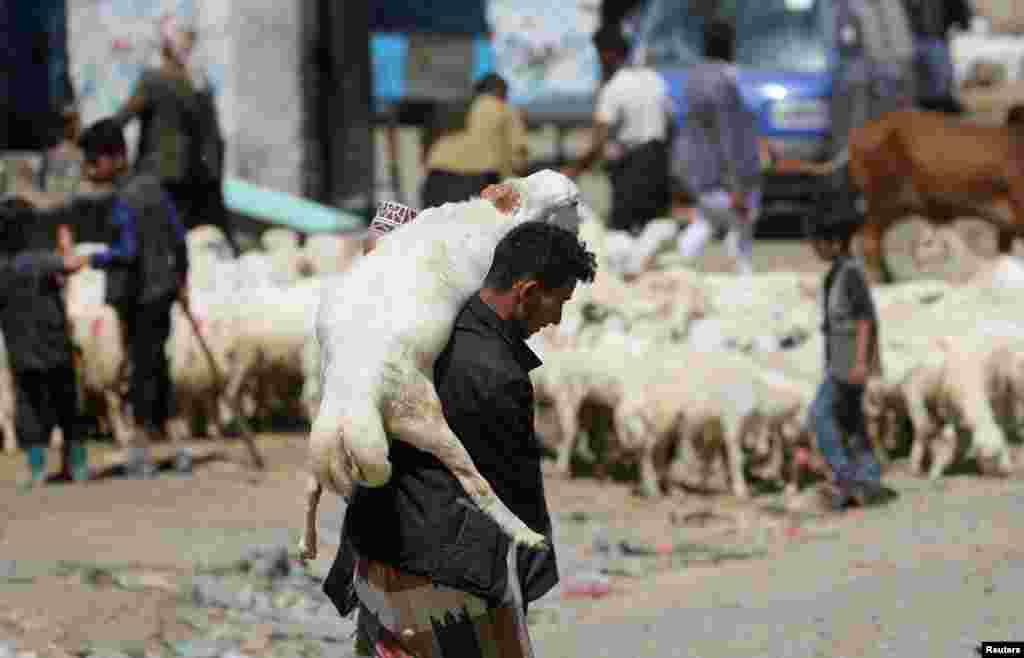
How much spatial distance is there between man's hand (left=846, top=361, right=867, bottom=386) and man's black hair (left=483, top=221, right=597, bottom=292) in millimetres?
4499

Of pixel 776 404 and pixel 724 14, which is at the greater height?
pixel 724 14

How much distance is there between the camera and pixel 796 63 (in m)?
17.5

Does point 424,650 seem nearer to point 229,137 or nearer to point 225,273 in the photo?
point 225,273

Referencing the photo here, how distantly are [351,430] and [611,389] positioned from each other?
5718 mm

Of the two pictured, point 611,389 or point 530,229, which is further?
point 611,389

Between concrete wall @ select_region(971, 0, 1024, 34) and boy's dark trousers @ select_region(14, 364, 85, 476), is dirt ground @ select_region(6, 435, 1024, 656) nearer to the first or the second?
boy's dark trousers @ select_region(14, 364, 85, 476)

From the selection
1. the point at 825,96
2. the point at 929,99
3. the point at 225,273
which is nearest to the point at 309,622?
the point at 225,273

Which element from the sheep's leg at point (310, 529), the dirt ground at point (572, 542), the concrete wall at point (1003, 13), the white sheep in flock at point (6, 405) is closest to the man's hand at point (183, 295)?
the dirt ground at point (572, 542)

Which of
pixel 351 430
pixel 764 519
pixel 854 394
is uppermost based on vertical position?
pixel 351 430

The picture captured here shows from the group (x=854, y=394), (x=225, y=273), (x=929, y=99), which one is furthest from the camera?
(x=929, y=99)

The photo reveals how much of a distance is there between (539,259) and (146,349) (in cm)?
547

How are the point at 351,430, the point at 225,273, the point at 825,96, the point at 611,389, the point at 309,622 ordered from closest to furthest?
the point at 351,430 < the point at 309,622 < the point at 611,389 < the point at 225,273 < the point at 825,96

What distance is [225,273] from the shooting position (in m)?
11.3

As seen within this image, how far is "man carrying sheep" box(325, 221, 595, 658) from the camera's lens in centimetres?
399
